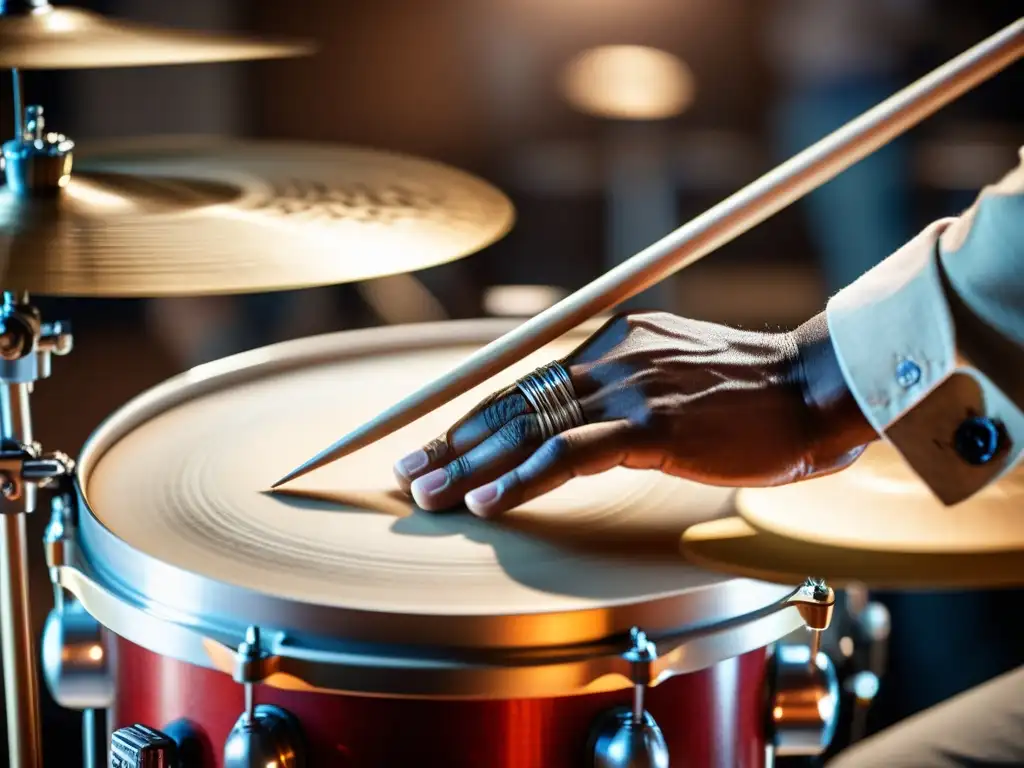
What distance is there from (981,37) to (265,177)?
203cm

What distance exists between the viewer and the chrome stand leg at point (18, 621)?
0.94 meters

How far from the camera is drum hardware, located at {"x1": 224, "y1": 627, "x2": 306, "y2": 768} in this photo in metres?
0.67

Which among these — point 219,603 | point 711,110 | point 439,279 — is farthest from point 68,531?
point 711,110

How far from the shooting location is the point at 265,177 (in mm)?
997

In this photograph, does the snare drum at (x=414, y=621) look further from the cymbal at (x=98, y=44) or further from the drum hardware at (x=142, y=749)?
the cymbal at (x=98, y=44)

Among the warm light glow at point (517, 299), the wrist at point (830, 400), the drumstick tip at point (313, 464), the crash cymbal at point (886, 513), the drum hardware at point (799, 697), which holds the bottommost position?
the warm light glow at point (517, 299)

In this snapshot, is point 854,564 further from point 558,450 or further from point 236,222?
point 236,222

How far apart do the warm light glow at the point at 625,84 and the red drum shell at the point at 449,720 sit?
2.09 metres

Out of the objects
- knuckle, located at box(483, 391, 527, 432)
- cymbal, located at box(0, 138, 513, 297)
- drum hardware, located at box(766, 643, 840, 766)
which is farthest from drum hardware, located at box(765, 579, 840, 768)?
cymbal, located at box(0, 138, 513, 297)

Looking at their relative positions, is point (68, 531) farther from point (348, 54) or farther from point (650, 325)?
point (348, 54)

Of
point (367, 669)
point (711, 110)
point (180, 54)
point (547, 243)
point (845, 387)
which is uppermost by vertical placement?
point (180, 54)

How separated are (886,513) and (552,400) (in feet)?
0.63

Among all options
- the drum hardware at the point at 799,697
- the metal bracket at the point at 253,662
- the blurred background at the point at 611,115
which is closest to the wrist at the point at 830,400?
the drum hardware at the point at 799,697

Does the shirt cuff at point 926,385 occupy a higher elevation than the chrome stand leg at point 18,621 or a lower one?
higher
